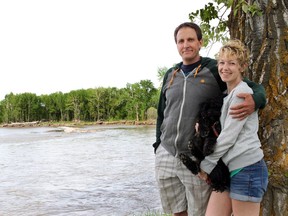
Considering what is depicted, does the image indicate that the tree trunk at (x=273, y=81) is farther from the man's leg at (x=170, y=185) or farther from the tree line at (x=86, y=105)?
the tree line at (x=86, y=105)

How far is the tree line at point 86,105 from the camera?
71188 millimetres

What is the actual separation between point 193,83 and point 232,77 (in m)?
0.42

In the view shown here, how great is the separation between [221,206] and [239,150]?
0.46m

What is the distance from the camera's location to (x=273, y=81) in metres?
2.96

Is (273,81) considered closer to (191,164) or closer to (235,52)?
(235,52)

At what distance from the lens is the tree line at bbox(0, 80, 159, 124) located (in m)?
71.2

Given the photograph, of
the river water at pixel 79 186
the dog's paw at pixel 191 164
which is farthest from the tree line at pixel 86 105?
the dog's paw at pixel 191 164

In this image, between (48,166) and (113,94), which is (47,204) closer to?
(48,166)

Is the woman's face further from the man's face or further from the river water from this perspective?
the river water

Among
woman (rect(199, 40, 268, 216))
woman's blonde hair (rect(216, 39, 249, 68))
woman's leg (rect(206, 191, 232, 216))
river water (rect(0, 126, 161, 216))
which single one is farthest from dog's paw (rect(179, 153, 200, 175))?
river water (rect(0, 126, 161, 216))

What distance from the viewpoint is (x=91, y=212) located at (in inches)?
359

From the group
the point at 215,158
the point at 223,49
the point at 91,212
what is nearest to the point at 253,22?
the point at 223,49

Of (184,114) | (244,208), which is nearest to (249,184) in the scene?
(244,208)

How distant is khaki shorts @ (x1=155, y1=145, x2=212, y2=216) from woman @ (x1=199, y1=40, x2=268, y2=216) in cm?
34
